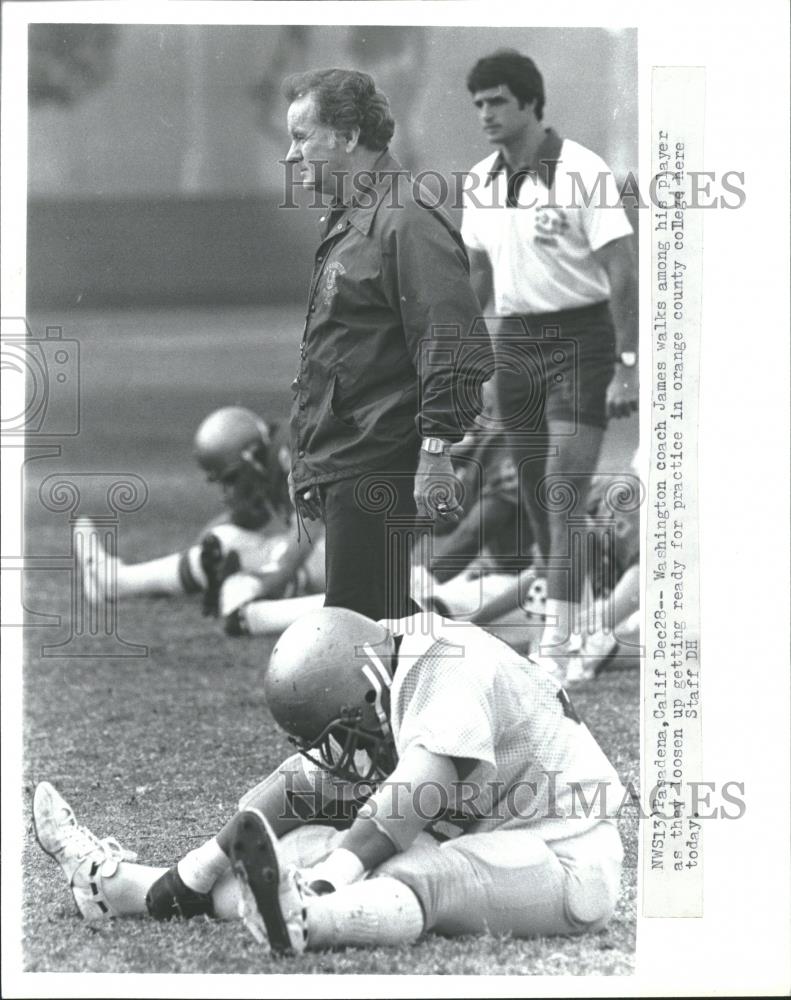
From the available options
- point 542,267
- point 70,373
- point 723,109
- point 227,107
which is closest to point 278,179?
point 227,107

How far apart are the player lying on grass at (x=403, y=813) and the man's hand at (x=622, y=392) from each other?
1.31 meters

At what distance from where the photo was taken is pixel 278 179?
5.70 meters

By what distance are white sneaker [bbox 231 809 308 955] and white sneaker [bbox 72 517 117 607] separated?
1.35 metres

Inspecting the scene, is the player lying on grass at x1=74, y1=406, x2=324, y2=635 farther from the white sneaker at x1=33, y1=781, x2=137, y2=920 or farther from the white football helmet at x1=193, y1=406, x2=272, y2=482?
the white sneaker at x1=33, y1=781, x2=137, y2=920

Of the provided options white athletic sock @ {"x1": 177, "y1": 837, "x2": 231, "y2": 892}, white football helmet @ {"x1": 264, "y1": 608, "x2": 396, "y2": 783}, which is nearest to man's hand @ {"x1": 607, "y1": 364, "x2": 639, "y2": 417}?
white football helmet @ {"x1": 264, "y1": 608, "x2": 396, "y2": 783}

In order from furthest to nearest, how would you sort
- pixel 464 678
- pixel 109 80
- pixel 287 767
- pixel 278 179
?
pixel 278 179, pixel 109 80, pixel 287 767, pixel 464 678

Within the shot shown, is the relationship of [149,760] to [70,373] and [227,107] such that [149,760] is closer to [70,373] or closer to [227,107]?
[70,373]

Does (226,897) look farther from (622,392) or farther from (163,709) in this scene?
(622,392)

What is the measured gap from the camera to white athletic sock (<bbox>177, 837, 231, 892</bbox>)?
13.6ft

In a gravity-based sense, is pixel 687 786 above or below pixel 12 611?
below

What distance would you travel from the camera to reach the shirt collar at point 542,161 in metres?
5.24

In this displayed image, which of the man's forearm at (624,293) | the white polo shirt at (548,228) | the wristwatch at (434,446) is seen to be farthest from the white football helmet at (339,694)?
the man's forearm at (624,293)

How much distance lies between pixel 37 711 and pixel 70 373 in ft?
5.17

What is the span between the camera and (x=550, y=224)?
19.6 ft
